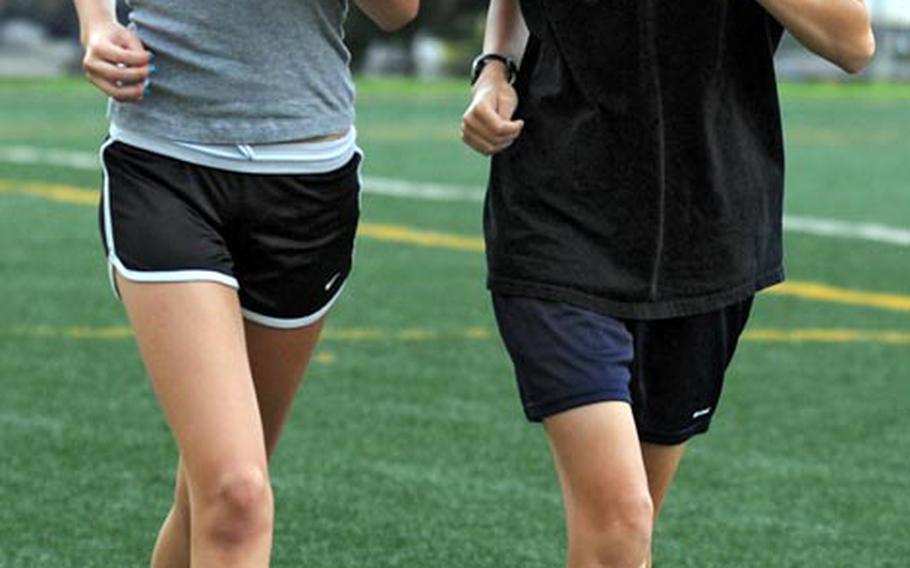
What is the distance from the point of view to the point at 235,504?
456 centimetres

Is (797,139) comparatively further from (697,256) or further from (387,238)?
(697,256)

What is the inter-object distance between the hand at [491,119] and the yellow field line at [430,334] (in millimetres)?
6135

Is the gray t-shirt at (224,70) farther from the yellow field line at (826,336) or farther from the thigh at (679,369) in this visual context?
the yellow field line at (826,336)

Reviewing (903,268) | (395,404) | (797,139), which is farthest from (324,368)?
(797,139)

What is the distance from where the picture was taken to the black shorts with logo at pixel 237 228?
15.4 feet

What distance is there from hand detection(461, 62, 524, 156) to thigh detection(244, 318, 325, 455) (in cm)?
57

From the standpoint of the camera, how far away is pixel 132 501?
24.2ft

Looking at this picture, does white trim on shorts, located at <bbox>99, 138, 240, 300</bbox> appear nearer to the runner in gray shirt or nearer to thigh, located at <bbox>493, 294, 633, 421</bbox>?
the runner in gray shirt

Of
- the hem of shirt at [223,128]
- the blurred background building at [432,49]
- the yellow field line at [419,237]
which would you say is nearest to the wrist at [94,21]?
the hem of shirt at [223,128]

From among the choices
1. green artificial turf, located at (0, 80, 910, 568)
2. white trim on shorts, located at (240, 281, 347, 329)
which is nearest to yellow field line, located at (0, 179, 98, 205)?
green artificial turf, located at (0, 80, 910, 568)

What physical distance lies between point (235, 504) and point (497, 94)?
87cm

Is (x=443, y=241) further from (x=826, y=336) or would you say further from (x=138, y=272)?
(x=138, y=272)

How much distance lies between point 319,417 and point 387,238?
681 centimetres

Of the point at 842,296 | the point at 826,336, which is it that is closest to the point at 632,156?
the point at 826,336
